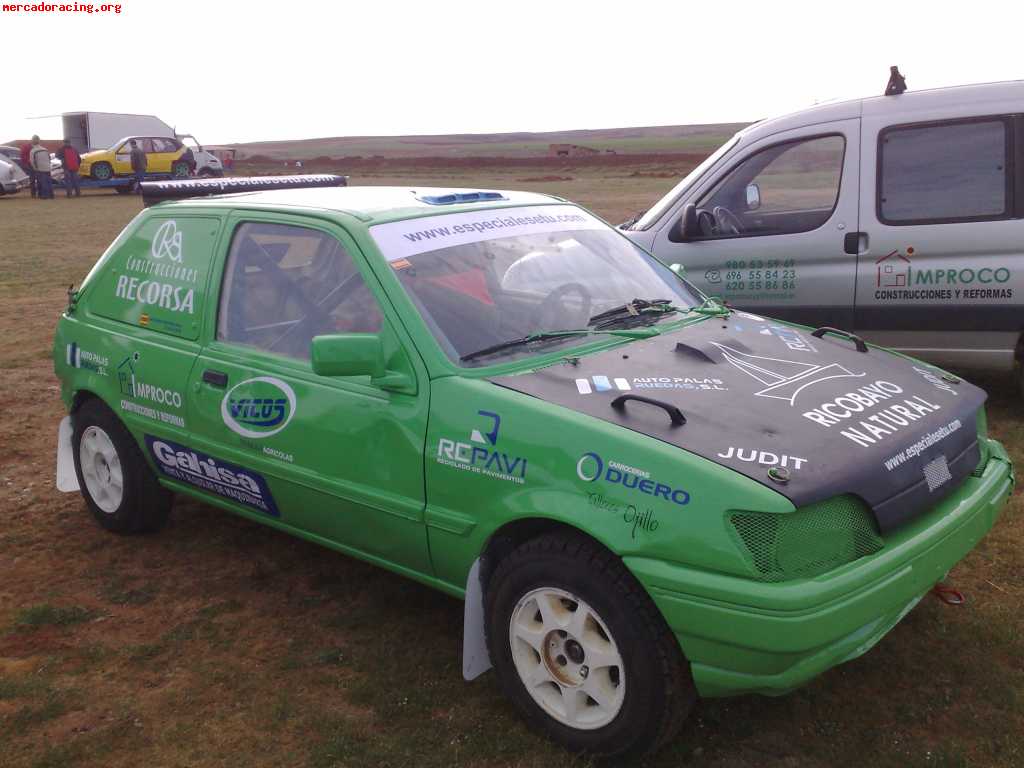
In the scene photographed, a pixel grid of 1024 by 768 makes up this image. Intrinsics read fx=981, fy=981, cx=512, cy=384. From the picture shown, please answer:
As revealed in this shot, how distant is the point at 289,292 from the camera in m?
3.99

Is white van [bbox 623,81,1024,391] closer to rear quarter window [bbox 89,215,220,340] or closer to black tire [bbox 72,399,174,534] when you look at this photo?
rear quarter window [bbox 89,215,220,340]

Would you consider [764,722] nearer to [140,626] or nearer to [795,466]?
[795,466]

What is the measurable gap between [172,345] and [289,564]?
115cm

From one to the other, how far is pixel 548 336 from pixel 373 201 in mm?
1036

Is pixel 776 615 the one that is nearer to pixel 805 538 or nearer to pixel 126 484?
pixel 805 538

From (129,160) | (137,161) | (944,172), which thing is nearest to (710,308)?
(944,172)

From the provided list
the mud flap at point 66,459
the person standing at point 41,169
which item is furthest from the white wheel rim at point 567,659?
the person standing at point 41,169

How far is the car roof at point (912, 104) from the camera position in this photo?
19.0ft

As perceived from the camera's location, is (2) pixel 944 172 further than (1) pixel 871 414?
Yes

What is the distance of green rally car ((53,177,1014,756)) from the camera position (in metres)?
2.71

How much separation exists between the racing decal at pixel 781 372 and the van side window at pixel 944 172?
286cm

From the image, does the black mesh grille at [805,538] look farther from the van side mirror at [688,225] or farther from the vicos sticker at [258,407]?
the van side mirror at [688,225]

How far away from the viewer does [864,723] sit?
318 centimetres

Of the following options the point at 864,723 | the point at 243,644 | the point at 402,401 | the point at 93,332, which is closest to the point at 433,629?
the point at 243,644
